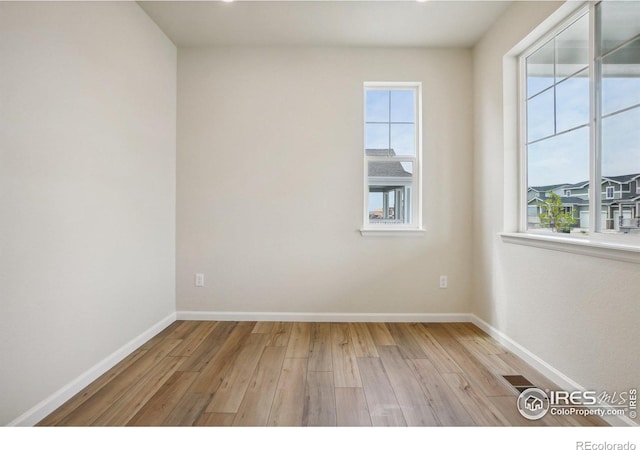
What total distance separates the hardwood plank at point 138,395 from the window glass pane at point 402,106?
2962 mm

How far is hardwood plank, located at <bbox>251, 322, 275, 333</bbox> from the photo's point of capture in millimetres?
2971

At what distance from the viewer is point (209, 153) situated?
3229 mm

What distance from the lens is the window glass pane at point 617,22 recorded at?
1689 mm

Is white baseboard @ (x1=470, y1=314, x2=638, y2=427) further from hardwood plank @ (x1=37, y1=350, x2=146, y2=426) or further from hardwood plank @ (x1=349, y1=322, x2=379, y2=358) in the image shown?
hardwood plank @ (x1=37, y1=350, x2=146, y2=426)

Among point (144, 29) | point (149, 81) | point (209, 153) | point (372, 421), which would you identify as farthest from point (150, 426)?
point (144, 29)

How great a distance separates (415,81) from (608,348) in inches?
105

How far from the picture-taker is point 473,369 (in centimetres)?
224

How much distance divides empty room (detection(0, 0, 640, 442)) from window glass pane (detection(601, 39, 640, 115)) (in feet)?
0.05

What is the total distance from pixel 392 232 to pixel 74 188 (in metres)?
2.57

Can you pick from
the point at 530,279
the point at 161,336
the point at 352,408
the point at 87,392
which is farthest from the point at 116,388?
the point at 530,279

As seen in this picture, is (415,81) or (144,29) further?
(415,81)

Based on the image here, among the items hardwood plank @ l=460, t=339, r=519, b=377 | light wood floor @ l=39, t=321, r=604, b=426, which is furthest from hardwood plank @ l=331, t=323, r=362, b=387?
hardwood plank @ l=460, t=339, r=519, b=377

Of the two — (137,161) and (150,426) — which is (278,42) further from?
(150,426)

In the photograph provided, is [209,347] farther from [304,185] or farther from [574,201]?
[574,201]
